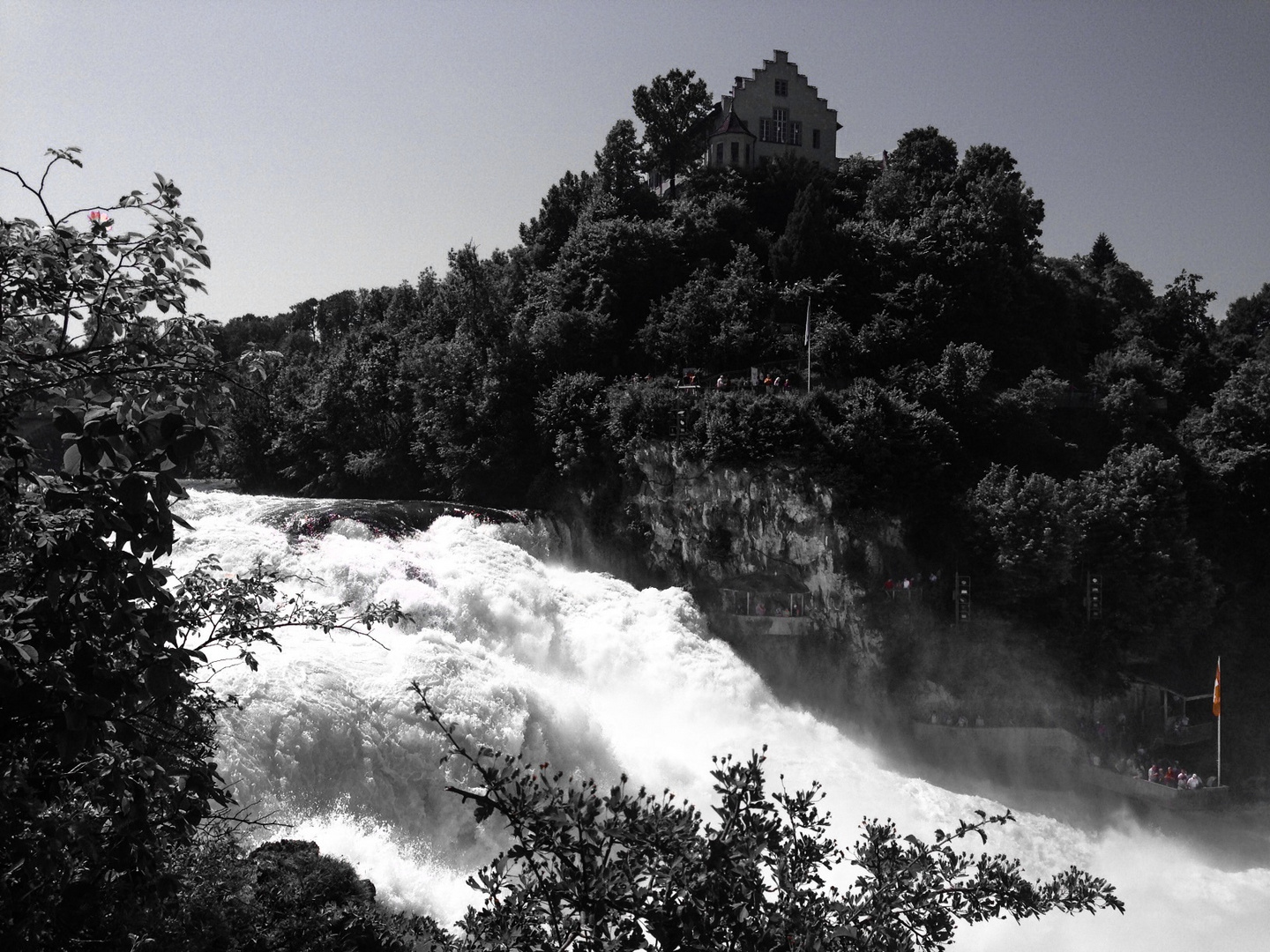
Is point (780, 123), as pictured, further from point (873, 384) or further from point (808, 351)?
point (873, 384)

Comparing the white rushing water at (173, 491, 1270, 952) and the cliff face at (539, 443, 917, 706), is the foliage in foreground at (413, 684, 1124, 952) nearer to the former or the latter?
the white rushing water at (173, 491, 1270, 952)

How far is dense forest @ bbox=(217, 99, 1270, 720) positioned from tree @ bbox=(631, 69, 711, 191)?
1817mm

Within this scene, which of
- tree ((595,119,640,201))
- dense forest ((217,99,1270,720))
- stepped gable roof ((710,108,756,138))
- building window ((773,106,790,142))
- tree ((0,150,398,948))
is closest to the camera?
tree ((0,150,398,948))

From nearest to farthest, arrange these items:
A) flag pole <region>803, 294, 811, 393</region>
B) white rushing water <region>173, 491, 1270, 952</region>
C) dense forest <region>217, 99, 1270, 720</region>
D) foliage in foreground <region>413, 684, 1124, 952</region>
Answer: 1. foliage in foreground <region>413, 684, 1124, 952</region>
2. white rushing water <region>173, 491, 1270, 952</region>
3. dense forest <region>217, 99, 1270, 720</region>
4. flag pole <region>803, 294, 811, 393</region>

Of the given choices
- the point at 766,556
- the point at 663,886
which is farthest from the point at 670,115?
the point at 663,886

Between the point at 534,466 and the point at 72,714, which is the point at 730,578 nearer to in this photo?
the point at 534,466

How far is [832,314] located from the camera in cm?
3609

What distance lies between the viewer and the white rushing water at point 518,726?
1606 cm

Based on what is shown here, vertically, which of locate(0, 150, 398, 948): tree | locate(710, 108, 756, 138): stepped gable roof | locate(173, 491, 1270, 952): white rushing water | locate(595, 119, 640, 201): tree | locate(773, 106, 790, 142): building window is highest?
locate(773, 106, 790, 142): building window

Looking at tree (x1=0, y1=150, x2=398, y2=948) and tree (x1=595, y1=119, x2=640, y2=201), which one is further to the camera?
tree (x1=595, y1=119, x2=640, y2=201)

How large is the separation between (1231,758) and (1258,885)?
21.0 ft

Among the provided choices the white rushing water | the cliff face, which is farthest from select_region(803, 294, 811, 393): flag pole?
the white rushing water

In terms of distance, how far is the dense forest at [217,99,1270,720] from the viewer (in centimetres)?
2934

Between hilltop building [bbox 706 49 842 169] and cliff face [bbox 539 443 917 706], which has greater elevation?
hilltop building [bbox 706 49 842 169]
